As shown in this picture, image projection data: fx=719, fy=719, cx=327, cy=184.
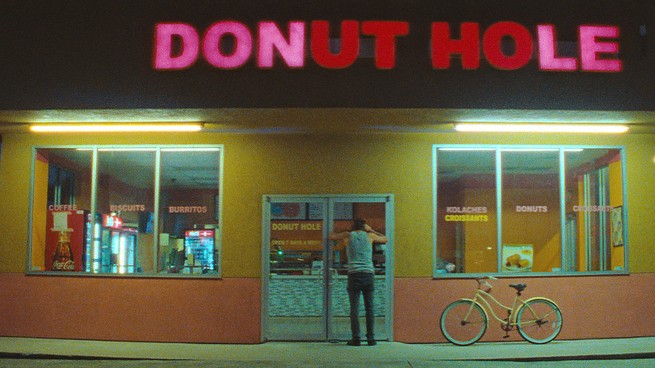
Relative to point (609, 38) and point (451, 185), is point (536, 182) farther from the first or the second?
point (609, 38)

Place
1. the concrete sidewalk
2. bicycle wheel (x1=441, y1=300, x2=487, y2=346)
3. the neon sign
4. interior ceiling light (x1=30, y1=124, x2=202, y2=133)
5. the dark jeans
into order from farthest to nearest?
1. interior ceiling light (x1=30, y1=124, x2=202, y2=133)
2. bicycle wheel (x1=441, y1=300, x2=487, y2=346)
3. the dark jeans
4. the neon sign
5. the concrete sidewalk

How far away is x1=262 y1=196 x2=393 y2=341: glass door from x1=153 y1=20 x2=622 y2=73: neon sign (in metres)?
2.47

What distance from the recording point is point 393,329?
11.9 meters

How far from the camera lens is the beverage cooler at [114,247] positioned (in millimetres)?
12312

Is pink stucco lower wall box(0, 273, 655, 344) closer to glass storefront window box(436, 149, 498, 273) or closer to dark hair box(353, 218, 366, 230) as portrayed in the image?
glass storefront window box(436, 149, 498, 273)

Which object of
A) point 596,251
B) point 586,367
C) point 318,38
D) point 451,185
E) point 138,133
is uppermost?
point 318,38

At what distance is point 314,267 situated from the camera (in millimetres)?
12055

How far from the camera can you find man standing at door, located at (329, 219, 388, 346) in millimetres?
11445

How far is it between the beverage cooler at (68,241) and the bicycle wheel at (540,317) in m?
7.44

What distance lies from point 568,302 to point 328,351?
422 cm

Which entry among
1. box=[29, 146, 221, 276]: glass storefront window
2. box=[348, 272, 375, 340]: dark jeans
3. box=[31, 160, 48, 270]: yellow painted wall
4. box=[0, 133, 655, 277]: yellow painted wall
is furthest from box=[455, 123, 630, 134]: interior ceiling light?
box=[31, 160, 48, 270]: yellow painted wall

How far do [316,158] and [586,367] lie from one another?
5.31 metres

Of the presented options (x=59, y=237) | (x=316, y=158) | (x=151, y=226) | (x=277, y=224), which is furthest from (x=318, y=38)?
(x=59, y=237)

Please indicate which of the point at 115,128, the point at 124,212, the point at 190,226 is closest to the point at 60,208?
the point at 124,212
